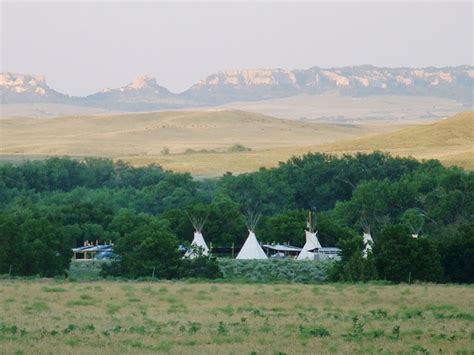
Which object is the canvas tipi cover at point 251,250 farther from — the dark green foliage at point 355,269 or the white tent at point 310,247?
the dark green foliage at point 355,269

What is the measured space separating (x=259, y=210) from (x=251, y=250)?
23019 millimetres

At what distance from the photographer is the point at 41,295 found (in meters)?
33.9

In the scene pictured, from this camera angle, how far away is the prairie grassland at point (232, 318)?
21.8 metres

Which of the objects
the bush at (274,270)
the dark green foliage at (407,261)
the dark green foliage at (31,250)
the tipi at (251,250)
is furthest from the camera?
the tipi at (251,250)

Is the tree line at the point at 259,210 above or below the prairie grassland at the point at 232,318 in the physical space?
below

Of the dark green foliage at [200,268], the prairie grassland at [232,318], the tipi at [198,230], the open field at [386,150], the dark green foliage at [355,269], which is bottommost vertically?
the open field at [386,150]

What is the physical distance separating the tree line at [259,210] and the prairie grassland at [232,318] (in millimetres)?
6184

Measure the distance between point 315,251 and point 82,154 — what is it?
120856 mm

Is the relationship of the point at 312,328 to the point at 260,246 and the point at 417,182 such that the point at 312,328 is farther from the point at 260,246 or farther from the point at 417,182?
the point at 417,182

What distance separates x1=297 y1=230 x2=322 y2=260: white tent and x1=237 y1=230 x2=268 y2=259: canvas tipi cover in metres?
1.85

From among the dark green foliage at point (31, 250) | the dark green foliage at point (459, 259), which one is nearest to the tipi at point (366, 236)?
the dark green foliage at point (459, 259)

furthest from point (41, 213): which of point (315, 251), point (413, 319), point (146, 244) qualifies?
point (413, 319)

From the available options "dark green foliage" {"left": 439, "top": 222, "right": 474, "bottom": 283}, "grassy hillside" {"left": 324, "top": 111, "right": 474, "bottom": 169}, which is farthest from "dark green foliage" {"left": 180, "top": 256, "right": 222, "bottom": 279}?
"grassy hillside" {"left": 324, "top": 111, "right": 474, "bottom": 169}

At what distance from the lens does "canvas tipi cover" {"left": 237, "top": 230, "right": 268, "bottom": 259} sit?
62094 mm
